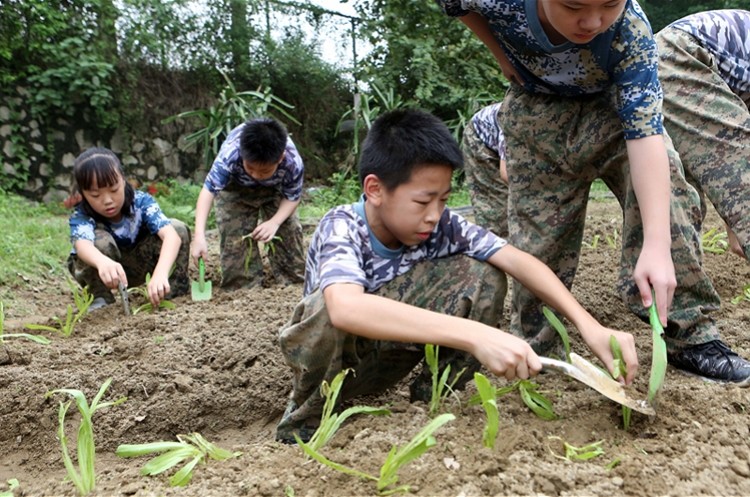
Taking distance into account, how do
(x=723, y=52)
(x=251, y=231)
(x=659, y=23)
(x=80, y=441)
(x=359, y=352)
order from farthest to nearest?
1. (x=659, y=23)
2. (x=251, y=231)
3. (x=723, y=52)
4. (x=359, y=352)
5. (x=80, y=441)

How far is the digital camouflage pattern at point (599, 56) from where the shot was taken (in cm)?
191

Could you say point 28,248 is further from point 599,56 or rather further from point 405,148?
point 599,56

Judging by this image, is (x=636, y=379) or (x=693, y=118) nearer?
(x=636, y=379)

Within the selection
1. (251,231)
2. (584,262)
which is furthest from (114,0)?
(584,262)

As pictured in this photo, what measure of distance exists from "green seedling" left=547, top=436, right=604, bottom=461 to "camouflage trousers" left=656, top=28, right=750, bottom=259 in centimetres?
91

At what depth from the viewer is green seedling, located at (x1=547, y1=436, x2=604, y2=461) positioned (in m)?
1.50

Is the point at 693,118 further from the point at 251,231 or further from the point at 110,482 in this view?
the point at 251,231

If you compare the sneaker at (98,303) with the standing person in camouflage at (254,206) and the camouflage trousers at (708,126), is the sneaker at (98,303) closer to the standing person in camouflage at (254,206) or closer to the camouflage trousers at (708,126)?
the standing person in camouflage at (254,206)

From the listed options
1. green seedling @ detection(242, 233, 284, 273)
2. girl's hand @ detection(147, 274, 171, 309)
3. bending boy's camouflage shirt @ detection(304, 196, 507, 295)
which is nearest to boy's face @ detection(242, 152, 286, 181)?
green seedling @ detection(242, 233, 284, 273)

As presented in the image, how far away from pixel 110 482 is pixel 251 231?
10.5ft

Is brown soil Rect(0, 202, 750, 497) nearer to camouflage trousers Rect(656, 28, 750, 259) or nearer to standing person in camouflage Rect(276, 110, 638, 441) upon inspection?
standing person in camouflage Rect(276, 110, 638, 441)

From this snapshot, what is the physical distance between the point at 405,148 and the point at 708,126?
1025 millimetres

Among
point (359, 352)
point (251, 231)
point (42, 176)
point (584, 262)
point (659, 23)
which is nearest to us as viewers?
point (359, 352)

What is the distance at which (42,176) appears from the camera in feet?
26.1
